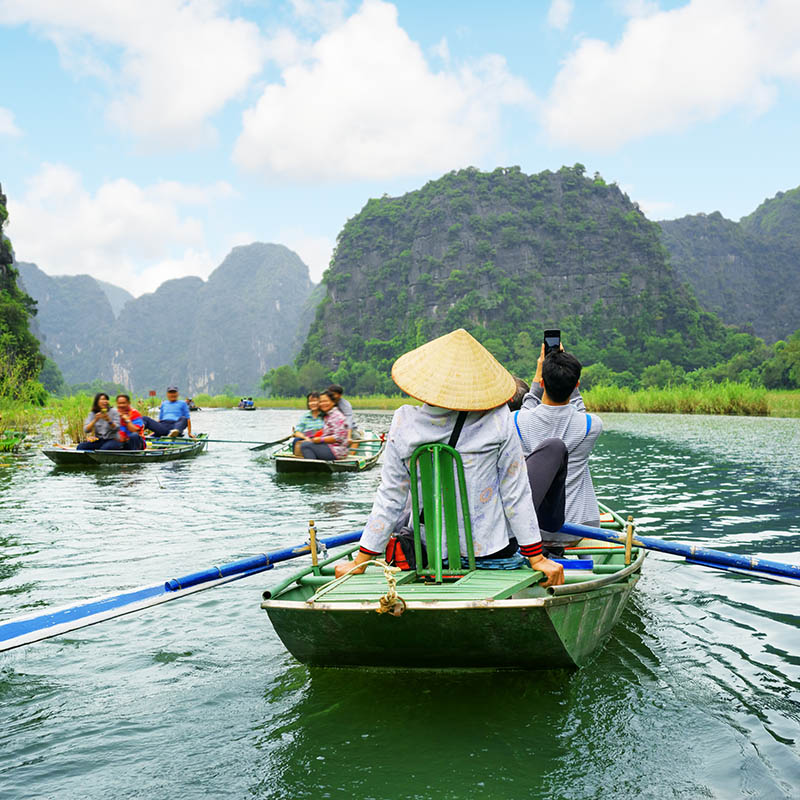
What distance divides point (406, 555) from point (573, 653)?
2.78ft

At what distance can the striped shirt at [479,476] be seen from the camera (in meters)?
3.06

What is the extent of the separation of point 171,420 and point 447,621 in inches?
507

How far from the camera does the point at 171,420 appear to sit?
47.8 ft

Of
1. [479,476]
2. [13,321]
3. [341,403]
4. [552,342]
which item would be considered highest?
[13,321]

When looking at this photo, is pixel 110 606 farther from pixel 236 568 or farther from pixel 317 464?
pixel 317 464

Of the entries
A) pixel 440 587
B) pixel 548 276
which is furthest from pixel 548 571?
pixel 548 276

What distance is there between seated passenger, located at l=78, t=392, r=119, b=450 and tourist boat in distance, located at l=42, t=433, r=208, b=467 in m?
0.22

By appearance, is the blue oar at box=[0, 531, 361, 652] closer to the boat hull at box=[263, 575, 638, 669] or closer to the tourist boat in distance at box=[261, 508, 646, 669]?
the tourist boat in distance at box=[261, 508, 646, 669]

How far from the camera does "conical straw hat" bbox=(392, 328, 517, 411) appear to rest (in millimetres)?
3002

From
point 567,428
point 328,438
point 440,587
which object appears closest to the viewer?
point 440,587

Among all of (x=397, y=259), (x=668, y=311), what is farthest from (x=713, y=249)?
(x=397, y=259)

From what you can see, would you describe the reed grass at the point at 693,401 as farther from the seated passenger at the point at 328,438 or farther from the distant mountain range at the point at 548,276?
the distant mountain range at the point at 548,276

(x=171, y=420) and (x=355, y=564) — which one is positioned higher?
(x=171, y=420)

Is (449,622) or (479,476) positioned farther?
(479,476)
